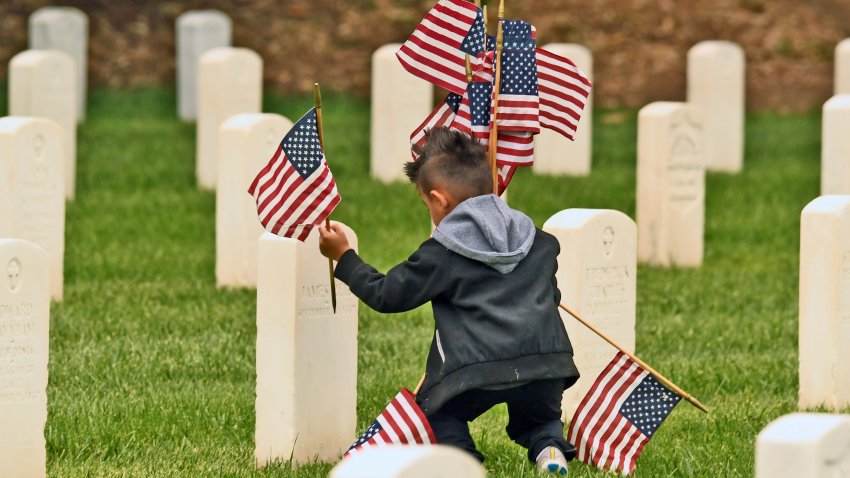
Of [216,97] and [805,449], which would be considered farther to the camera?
[216,97]

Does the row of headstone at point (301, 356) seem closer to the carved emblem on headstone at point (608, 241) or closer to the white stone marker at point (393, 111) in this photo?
the carved emblem on headstone at point (608, 241)

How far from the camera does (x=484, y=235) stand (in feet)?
17.8

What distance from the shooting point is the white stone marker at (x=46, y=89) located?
1231 centimetres

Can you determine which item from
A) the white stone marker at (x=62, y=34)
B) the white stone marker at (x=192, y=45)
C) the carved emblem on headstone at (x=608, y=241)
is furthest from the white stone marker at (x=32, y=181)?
the white stone marker at (x=62, y=34)

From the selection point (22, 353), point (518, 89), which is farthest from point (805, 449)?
point (518, 89)

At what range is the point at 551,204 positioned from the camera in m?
12.3

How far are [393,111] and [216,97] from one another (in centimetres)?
140

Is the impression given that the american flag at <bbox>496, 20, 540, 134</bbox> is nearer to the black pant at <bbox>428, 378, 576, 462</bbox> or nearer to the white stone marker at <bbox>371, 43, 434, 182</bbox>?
the black pant at <bbox>428, 378, 576, 462</bbox>

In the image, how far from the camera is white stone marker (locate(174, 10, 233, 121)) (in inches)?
659

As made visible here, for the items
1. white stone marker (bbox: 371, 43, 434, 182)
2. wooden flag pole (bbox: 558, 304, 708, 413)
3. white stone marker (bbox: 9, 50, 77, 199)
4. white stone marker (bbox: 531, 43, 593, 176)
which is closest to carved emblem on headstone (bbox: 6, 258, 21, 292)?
wooden flag pole (bbox: 558, 304, 708, 413)

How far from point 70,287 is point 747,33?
12.2 metres

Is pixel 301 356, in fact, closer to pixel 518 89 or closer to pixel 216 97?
pixel 518 89

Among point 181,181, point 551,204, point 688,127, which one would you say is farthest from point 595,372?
point 181,181

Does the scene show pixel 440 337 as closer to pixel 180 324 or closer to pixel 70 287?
pixel 180 324
